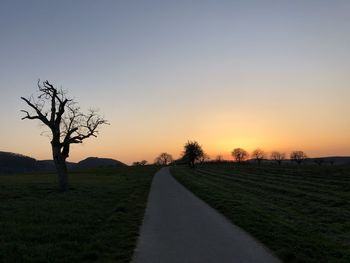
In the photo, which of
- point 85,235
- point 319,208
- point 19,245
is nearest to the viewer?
point 19,245

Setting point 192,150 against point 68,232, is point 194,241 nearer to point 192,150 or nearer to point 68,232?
point 68,232

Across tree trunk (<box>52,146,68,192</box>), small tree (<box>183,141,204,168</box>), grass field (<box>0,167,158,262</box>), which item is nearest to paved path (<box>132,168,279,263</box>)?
grass field (<box>0,167,158,262</box>)

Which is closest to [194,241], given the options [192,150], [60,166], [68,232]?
[68,232]

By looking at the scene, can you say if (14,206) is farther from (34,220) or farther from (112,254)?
(112,254)

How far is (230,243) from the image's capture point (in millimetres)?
10320

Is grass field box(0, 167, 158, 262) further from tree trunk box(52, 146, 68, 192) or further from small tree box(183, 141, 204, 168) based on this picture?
small tree box(183, 141, 204, 168)

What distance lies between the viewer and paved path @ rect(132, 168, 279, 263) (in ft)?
28.6

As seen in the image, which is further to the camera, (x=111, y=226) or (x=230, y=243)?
(x=111, y=226)

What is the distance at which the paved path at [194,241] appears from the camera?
8.73 metres

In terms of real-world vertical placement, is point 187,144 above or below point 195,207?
above

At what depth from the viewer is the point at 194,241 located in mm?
10570

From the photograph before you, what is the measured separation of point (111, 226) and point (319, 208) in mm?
10500

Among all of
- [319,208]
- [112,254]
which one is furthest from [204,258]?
[319,208]

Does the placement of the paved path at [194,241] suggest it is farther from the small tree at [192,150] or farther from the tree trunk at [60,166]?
the small tree at [192,150]
